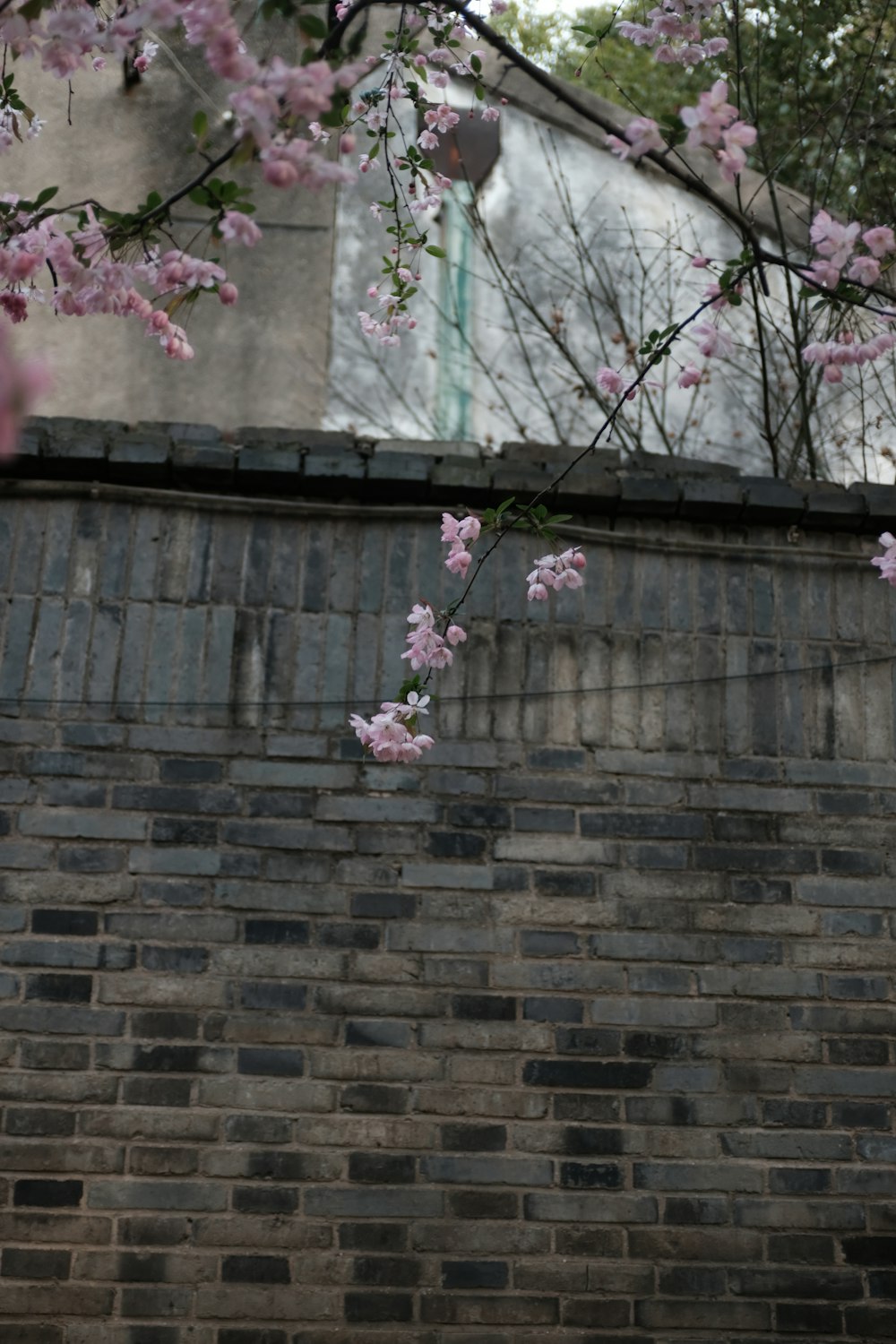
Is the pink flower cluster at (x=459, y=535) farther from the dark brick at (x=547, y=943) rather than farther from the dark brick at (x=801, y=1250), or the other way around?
the dark brick at (x=801, y=1250)

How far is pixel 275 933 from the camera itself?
4.43 meters

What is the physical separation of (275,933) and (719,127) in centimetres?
247

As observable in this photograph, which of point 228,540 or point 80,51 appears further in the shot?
point 228,540

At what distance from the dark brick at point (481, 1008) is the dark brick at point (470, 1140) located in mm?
298

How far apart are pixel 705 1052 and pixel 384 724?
1.40 meters

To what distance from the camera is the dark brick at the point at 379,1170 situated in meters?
4.27

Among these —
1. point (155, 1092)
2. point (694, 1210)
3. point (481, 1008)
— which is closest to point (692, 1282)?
point (694, 1210)

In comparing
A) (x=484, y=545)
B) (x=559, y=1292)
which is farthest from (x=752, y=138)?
(x=559, y=1292)

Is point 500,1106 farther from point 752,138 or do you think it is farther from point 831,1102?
point 752,138

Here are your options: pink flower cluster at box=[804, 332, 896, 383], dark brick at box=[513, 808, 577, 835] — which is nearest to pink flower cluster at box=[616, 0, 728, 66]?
pink flower cluster at box=[804, 332, 896, 383]

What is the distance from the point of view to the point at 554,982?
4457 millimetres

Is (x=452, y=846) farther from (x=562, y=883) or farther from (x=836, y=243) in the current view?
(x=836, y=243)

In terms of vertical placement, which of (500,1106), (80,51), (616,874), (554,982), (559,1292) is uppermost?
(80,51)

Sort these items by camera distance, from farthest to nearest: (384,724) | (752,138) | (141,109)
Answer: (141,109), (384,724), (752,138)
